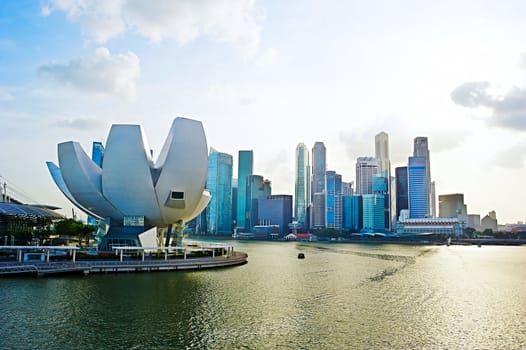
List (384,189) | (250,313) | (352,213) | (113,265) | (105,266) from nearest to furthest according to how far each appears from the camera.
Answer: (250,313) → (105,266) → (113,265) → (384,189) → (352,213)

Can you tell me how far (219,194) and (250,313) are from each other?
172 metres

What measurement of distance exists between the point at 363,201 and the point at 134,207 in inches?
5725

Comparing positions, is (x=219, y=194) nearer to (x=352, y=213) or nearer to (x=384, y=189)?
(x=352, y=213)

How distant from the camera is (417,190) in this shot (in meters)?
173

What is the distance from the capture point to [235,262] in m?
39.8

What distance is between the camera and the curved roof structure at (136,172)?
36.7 meters

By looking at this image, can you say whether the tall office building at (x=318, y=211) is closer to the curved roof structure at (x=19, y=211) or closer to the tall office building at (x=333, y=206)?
the tall office building at (x=333, y=206)

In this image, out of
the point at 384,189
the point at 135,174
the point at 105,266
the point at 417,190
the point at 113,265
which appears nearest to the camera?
the point at 105,266

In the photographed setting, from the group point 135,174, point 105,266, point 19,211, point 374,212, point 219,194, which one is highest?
point 219,194

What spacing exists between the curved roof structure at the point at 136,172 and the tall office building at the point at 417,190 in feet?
491

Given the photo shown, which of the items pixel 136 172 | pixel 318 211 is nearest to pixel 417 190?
pixel 318 211

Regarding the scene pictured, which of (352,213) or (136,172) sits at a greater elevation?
(352,213)

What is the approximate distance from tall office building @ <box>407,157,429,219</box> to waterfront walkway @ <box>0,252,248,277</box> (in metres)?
149

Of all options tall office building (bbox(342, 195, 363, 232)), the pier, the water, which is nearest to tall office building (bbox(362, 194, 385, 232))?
tall office building (bbox(342, 195, 363, 232))
